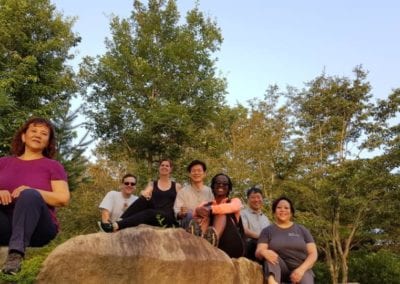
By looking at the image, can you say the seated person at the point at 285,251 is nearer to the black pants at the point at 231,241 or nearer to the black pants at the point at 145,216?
the black pants at the point at 231,241

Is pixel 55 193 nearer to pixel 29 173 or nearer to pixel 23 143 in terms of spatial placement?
pixel 29 173

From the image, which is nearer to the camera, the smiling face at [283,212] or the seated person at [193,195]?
the smiling face at [283,212]

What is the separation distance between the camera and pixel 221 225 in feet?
15.7

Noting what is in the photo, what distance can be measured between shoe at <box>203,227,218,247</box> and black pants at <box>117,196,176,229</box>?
84 cm

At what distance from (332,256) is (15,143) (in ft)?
45.1

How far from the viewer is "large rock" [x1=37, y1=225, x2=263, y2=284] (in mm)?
3916

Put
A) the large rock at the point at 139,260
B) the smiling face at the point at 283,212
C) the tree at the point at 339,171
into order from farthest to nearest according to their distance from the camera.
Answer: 1. the tree at the point at 339,171
2. the smiling face at the point at 283,212
3. the large rock at the point at 139,260

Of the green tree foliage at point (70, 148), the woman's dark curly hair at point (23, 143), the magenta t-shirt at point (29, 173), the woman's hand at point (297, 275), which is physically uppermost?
the green tree foliage at point (70, 148)

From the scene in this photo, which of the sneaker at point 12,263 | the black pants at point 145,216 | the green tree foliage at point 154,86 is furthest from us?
the green tree foliage at point 154,86

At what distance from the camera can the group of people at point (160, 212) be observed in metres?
2.81

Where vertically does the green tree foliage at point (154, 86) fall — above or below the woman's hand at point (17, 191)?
above

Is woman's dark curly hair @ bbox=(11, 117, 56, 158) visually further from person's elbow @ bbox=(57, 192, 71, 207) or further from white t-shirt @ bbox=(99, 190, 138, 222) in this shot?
white t-shirt @ bbox=(99, 190, 138, 222)

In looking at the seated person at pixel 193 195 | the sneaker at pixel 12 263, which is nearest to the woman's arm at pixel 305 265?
the seated person at pixel 193 195

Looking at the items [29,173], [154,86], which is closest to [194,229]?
[29,173]
